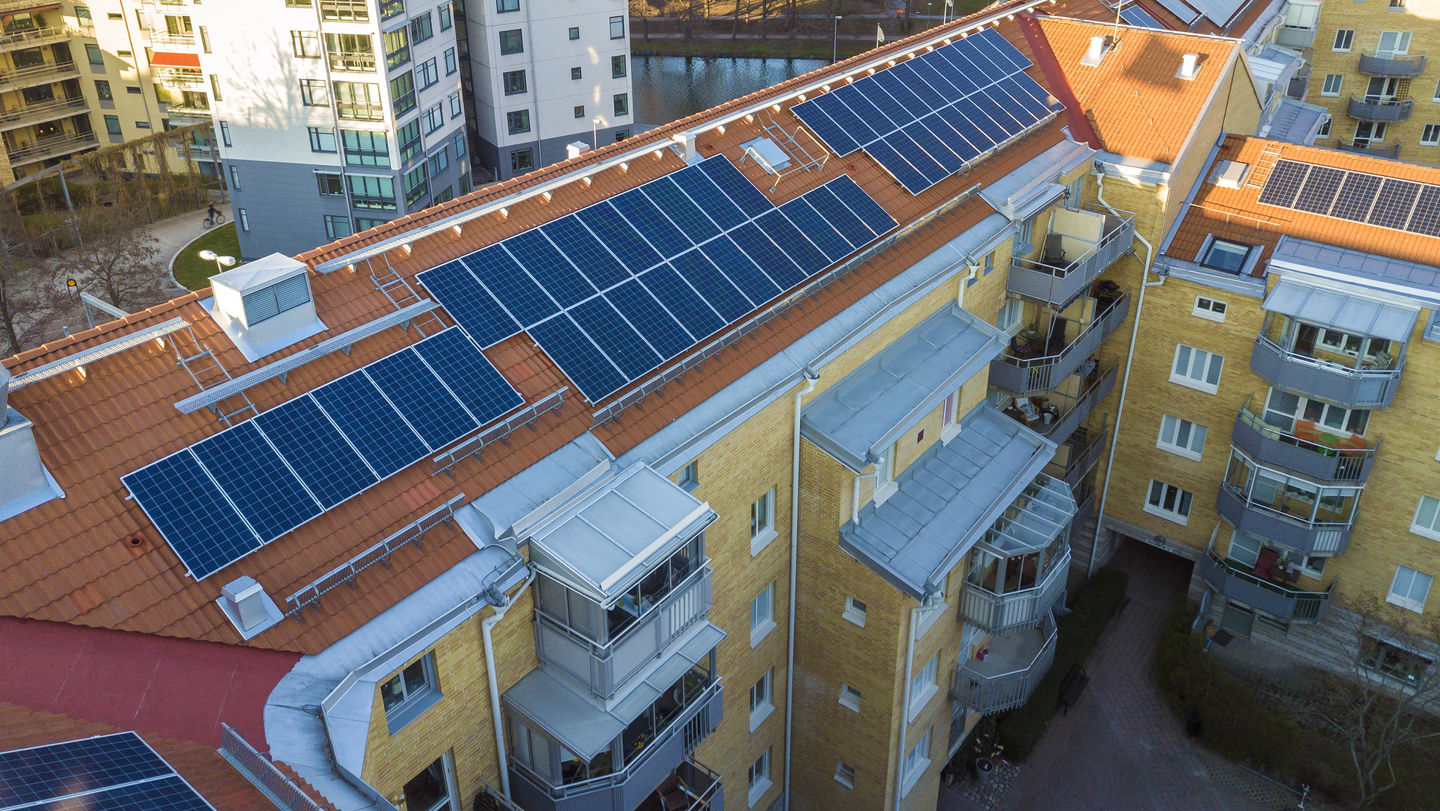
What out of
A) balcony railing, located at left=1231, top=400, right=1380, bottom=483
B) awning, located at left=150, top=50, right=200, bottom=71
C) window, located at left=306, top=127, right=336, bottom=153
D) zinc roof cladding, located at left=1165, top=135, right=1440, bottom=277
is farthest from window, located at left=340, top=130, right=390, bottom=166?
balcony railing, located at left=1231, top=400, right=1380, bottom=483

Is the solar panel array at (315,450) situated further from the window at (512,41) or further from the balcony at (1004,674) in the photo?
the window at (512,41)

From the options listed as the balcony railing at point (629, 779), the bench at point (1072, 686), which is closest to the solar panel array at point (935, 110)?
the bench at point (1072, 686)

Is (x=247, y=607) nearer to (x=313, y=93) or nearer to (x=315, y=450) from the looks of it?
(x=315, y=450)

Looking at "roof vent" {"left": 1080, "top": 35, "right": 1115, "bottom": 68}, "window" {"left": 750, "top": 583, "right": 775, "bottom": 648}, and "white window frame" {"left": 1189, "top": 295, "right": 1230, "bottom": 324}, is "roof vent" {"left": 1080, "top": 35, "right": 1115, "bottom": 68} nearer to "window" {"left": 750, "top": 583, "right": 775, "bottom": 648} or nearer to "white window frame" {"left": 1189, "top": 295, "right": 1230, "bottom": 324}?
"white window frame" {"left": 1189, "top": 295, "right": 1230, "bottom": 324}

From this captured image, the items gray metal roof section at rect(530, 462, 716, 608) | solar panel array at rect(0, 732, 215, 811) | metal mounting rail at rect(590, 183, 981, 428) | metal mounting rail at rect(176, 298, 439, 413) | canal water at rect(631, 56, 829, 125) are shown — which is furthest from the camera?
canal water at rect(631, 56, 829, 125)

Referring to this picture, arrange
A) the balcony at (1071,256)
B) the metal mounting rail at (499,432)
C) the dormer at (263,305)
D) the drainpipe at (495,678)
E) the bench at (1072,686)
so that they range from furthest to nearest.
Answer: the bench at (1072,686) → the balcony at (1071,256) → the metal mounting rail at (499,432) → the dormer at (263,305) → the drainpipe at (495,678)

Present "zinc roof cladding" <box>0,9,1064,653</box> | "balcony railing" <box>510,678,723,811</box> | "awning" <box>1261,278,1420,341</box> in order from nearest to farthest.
→ "zinc roof cladding" <box>0,9,1064,653</box>
"balcony railing" <box>510,678,723,811</box>
"awning" <box>1261,278,1420,341</box>

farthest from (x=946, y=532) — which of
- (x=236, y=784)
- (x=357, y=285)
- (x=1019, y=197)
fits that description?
(x=236, y=784)
